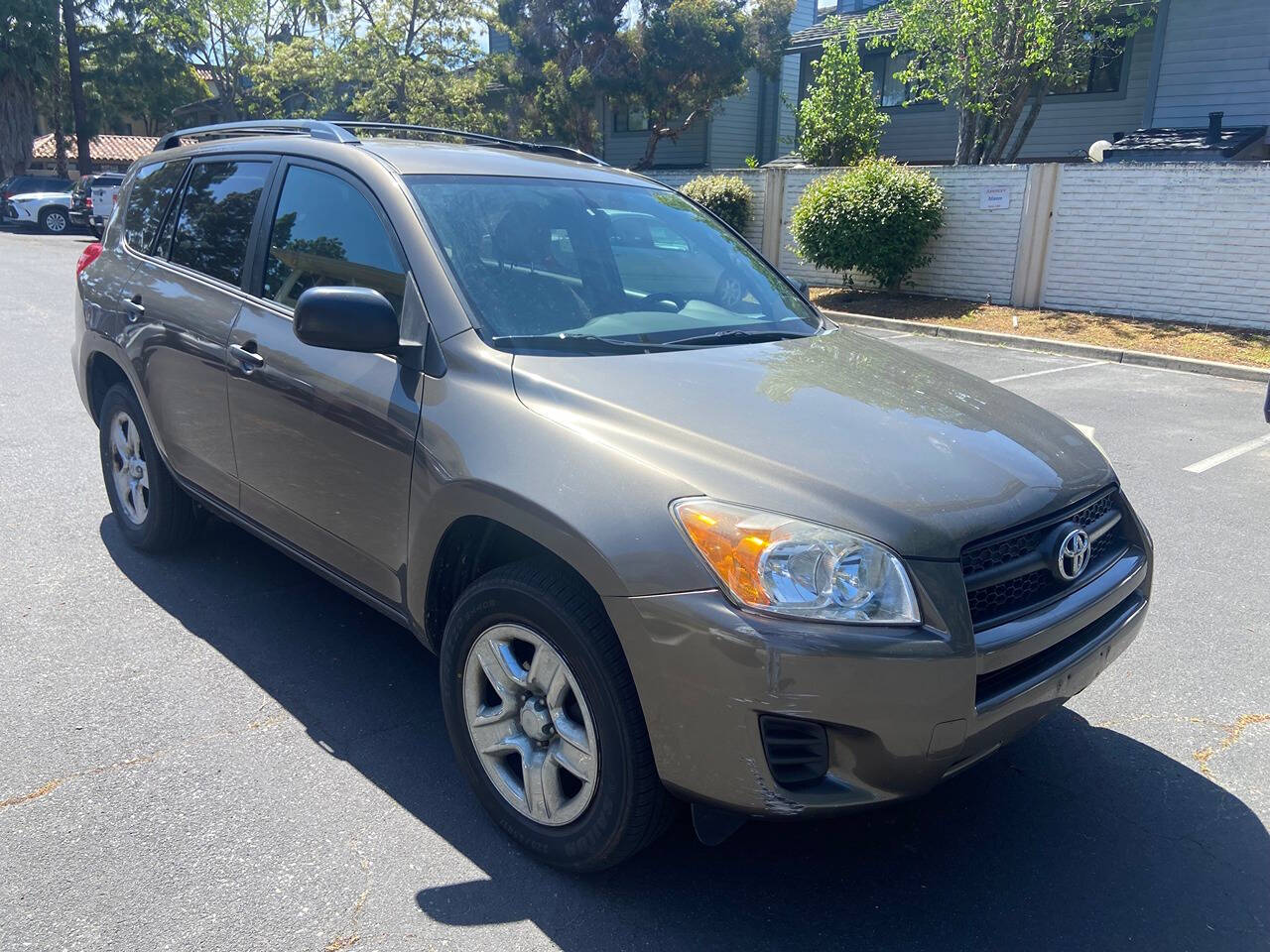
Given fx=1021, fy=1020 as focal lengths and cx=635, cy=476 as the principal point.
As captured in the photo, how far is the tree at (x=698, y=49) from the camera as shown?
77.4ft

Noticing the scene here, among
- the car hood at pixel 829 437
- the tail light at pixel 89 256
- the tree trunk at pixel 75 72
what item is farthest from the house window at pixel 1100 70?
the tree trunk at pixel 75 72

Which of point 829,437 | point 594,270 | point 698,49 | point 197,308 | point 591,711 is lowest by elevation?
point 591,711

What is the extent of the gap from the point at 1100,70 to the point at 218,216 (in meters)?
20.9

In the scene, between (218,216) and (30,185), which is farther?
(30,185)

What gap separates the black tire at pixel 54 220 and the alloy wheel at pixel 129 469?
29.4 m

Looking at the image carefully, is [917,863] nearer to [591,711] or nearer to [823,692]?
[823,692]

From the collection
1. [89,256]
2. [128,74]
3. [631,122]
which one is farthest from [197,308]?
[128,74]

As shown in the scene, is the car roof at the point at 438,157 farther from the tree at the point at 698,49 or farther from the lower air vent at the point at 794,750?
the tree at the point at 698,49

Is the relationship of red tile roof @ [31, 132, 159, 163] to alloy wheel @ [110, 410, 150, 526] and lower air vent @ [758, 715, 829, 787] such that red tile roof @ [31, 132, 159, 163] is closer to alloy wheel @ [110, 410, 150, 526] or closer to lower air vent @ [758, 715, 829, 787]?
alloy wheel @ [110, 410, 150, 526]

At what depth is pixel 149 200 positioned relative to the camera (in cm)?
470

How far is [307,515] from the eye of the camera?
3.41m

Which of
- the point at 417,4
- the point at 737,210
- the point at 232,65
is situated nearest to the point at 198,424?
the point at 737,210

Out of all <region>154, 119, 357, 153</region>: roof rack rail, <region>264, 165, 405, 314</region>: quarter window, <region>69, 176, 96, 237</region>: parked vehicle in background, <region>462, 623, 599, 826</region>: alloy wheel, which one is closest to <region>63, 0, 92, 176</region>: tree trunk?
<region>69, 176, 96, 237</region>: parked vehicle in background

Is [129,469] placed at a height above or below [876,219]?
below
